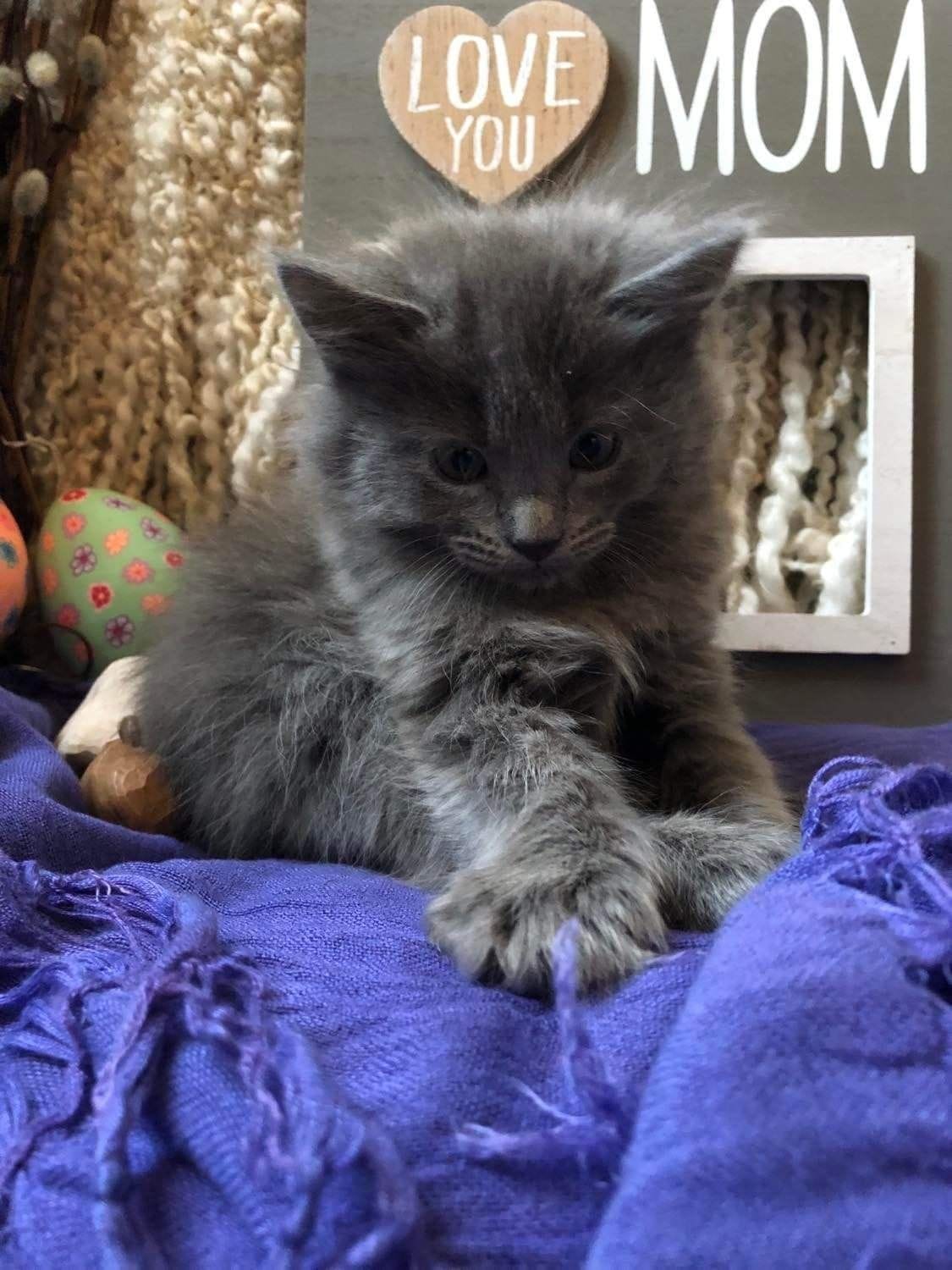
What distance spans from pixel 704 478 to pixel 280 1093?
82 cm

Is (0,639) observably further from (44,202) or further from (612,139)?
(612,139)

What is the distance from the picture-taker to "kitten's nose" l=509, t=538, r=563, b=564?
1050 millimetres

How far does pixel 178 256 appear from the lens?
1992 millimetres

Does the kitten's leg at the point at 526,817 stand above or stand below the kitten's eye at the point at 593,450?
below

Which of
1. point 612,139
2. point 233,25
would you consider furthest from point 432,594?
point 233,25

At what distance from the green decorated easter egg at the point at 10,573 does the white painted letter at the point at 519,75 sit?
1094mm

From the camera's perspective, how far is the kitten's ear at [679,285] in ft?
3.50

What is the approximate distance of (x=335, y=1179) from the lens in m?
0.59

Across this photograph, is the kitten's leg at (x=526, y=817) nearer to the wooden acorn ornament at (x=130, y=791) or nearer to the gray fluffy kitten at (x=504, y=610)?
the gray fluffy kitten at (x=504, y=610)

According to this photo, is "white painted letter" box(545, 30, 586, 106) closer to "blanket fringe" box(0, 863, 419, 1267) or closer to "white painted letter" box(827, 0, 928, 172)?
"white painted letter" box(827, 0, 928, 172)

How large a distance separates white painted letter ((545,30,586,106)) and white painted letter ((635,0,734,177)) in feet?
0.38

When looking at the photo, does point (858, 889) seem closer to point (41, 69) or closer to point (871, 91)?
point (871, 91)

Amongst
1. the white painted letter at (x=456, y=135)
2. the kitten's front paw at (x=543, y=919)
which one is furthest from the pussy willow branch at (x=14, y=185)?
the kitten's front paw at (x=543, y=919)

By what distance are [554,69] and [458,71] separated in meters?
0.16
